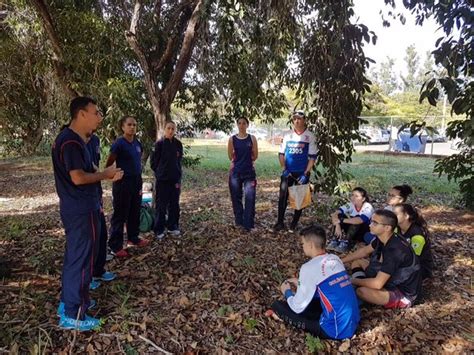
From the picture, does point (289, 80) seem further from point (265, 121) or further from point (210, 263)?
point (210, 263)

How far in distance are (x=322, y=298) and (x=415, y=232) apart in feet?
4.95

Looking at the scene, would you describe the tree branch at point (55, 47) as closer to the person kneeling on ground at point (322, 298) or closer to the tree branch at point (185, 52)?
the tree branch at point (185, 52)

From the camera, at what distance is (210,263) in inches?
176

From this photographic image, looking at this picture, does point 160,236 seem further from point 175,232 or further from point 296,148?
point 296,148

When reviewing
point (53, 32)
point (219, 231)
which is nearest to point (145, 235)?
point (219, 231)

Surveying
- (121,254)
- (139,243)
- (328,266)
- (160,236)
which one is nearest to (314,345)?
(328,266)

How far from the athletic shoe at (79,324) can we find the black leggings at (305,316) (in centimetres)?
149

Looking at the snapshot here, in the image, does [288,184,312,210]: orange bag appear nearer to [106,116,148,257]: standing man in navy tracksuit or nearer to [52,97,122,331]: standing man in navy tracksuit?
[106,116,148,257]: standing man in navy tracksuit

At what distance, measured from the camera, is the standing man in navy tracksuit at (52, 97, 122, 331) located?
9.27ft

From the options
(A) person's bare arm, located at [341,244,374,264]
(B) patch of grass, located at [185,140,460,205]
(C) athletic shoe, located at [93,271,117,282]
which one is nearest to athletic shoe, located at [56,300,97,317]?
(C) athletic shoe, located at [93,271,117,282]

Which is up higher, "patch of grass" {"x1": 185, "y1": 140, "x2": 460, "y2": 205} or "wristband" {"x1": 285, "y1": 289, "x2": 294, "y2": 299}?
"patch of grass" {"x1": 185, "y1": 140, "x2": 460, "y2": 205}

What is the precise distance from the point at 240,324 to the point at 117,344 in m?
1.01

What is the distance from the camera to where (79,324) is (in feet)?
9.70

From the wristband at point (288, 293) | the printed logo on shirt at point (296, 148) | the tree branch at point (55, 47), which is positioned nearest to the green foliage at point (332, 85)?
the printed logo on shirt at point (296, 148)
